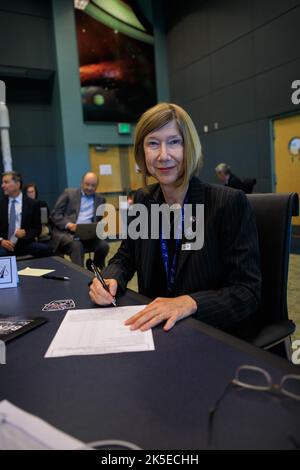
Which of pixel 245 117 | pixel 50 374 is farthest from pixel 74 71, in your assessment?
pixel 50 374

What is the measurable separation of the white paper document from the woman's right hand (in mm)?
56

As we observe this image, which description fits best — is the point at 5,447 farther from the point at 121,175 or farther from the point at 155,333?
the point at 121,175

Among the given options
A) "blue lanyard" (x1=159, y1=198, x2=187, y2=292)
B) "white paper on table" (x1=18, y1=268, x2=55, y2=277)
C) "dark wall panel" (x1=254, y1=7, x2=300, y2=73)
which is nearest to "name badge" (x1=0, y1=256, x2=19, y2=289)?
"white paper on table" (x1=18, y1=268, x2=55, y2=277)

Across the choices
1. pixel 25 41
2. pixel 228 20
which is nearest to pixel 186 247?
pixel 228 20

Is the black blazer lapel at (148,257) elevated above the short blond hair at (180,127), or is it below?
below

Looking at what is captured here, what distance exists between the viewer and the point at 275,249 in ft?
4.01

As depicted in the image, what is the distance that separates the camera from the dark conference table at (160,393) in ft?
1.63

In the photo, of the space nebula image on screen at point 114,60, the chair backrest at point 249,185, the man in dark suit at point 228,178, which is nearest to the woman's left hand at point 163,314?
the man in dark suit at point 228,178

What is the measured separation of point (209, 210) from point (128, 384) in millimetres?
685

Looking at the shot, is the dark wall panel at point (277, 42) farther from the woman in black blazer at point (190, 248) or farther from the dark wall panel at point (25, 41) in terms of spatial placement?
the woman in black blazer at point (190, 248)

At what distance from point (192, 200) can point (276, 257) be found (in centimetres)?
35

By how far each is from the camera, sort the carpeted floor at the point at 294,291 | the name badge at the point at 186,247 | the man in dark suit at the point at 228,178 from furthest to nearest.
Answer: the man in dark suit at the point at 228,178
the carpeted floor at the point at 294,291
the name badge at the point at 186,247

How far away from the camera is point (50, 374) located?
2.23ft
